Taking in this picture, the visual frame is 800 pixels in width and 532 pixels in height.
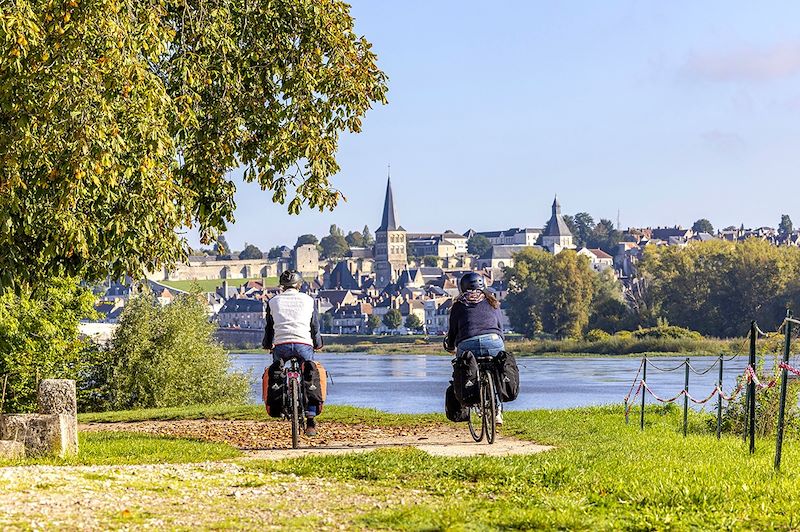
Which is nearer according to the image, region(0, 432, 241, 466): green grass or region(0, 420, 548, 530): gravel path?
region(0, 420, 548, 530): gravel path

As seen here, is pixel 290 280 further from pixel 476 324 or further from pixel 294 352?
pixel 476 324

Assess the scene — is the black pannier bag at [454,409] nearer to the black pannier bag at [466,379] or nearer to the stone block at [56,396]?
the black pannier bag at [466,379]

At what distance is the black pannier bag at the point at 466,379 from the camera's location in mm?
12844

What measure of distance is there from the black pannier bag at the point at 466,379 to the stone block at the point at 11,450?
4171mm

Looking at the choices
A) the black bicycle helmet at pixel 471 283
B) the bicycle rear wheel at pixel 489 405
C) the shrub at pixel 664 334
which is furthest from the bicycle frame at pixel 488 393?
the shrub at pixel 664 334

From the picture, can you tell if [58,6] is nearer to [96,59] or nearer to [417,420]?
[96,59]

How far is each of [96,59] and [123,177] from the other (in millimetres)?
1273

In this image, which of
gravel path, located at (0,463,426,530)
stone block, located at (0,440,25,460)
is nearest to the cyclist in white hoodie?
stone block, located at (0,440,25,460)

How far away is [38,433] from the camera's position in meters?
11.2

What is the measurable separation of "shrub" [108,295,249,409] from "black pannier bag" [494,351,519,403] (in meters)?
23.8

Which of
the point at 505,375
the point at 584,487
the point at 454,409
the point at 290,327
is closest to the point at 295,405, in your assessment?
the point at 290,327

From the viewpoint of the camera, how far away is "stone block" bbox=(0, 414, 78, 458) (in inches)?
439

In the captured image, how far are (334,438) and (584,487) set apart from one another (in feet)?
19.5

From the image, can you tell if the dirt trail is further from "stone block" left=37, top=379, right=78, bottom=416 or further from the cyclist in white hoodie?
"stone block" left=37, top=379, right=78, bottom=416
